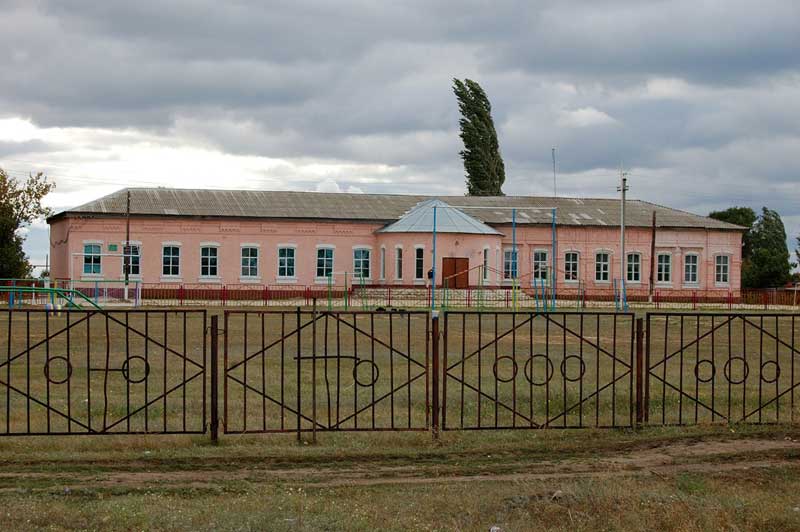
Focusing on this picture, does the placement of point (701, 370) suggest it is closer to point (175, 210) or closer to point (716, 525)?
point (716, 525)

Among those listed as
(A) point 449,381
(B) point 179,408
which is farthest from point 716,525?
(A) point 449,381

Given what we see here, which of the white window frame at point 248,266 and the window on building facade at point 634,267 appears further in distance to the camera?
the window on building facade at point 634,267

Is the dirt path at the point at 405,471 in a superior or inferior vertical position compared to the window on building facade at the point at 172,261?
inferior

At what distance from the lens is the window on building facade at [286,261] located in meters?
53.6

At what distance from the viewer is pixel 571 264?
5641 centimetres

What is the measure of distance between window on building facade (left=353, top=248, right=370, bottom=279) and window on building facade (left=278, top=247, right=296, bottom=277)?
3.48 meters

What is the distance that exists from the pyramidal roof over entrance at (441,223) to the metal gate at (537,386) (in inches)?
1071

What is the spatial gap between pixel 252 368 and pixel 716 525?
1177 cm

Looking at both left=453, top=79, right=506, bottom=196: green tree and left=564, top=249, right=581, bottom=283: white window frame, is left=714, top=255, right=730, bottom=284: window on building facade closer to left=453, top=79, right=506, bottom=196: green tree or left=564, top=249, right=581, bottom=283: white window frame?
left=564, top=249, right=581, bottom=283: white window frame

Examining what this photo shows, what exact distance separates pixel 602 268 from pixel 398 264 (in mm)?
12683

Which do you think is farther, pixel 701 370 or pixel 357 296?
pixel 357 296

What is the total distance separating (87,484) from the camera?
880 centimetres

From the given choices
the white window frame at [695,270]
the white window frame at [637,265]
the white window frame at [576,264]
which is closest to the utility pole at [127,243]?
the white window frame at [576,264]

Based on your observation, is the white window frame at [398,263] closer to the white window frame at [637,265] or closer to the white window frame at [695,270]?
the white window frame at [637,265]
